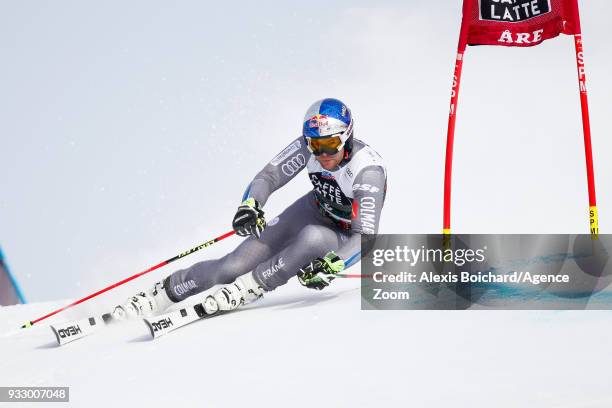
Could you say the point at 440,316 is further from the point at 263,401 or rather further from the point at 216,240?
the point at 216,240

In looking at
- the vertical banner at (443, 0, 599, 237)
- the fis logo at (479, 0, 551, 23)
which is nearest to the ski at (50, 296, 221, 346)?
the vertical banner at (443, 0, 599, 237)

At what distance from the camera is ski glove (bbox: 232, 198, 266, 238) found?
18.7 ft

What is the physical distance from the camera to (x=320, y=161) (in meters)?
5.64

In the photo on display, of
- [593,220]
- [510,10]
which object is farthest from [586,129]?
[510,10]

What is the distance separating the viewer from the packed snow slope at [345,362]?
10.9 feet

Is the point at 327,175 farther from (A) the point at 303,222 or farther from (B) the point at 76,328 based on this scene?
(B) the point at 76,328

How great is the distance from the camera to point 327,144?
5.43 m

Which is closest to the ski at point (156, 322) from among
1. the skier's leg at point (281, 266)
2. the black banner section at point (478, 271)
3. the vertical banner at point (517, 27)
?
the skier's leg at point (281, 266)

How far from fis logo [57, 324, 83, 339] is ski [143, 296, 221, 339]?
82cm

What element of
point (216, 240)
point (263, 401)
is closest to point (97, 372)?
point (263, 401)

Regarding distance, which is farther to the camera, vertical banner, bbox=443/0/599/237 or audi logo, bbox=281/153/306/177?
audi logo, bbox=281/153/306/177

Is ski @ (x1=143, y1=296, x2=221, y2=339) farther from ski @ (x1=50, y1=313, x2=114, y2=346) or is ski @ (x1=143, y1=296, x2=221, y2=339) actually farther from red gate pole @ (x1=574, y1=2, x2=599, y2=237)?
red gate pole @ (x1=574, y1=2, x2=599, y2=237)

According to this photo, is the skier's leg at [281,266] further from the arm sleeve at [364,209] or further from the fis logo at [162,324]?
the fis logo at [162,324]

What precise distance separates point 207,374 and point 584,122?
12.4 feet
